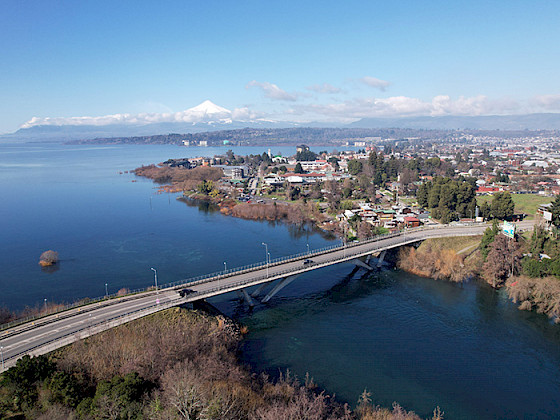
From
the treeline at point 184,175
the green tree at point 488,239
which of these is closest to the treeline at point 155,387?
the green tree at point 488,239

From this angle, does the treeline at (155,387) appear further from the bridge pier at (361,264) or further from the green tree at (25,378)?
the bridge pier at (361,264)

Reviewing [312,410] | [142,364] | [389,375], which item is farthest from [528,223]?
[142,364]

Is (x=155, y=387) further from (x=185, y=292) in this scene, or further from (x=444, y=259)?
(x=444, y=259)

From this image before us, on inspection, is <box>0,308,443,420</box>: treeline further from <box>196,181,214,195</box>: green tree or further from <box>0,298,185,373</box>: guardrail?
<box>196,181,214,195</box>: green tree

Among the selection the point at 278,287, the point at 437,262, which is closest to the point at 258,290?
the point at 278,287

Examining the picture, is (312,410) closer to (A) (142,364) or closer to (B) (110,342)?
(A) (142,364)

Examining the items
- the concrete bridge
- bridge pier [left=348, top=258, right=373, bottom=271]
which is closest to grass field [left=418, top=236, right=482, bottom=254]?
the concrete bridge
